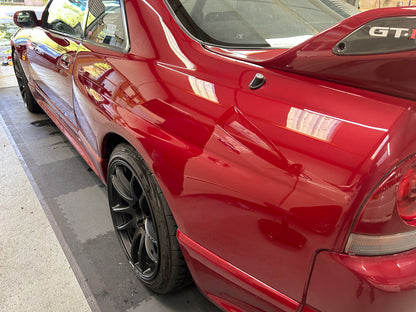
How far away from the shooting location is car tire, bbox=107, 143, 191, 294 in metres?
1.33

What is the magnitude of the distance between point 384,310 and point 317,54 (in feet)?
2.11

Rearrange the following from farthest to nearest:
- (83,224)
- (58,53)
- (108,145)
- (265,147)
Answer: (58,53) → (83,224) → (108,145) → (265,147)

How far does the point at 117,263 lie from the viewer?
1802mm

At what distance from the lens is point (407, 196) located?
0.76 meters

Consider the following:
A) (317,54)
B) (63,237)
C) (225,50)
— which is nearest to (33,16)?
(63,237)

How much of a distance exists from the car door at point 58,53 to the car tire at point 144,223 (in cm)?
80

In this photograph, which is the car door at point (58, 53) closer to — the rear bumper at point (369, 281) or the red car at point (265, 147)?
the red car at point (265, 147)

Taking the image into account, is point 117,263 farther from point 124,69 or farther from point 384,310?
point 384,310

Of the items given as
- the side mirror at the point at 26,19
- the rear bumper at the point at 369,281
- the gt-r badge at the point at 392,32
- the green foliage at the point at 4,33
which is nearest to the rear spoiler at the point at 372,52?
the gt-r badge at the point at 392,32

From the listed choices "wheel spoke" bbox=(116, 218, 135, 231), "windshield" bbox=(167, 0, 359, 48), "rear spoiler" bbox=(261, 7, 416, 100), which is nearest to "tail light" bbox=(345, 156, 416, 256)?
"rear spoiler" bbox=(261, 7, 416, 100)

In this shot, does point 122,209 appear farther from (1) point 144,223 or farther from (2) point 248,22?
(2) point 248,22

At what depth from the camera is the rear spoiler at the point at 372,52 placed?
0.72m

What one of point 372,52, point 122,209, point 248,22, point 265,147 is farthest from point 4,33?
point 372,52

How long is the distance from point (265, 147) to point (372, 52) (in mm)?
334
